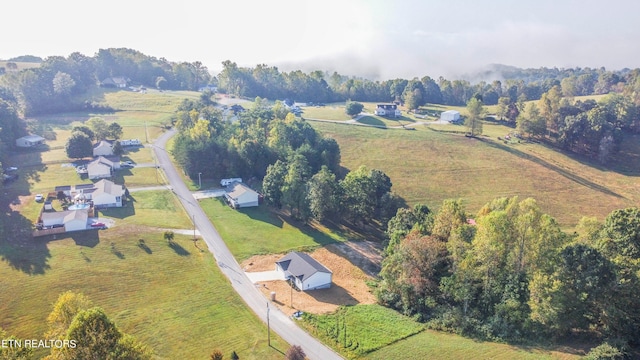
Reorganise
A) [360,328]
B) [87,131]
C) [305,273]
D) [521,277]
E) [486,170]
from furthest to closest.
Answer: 1. [87,131]
2. [486,170]
3. [305,273]
4. [360,328]
5. [521,277]

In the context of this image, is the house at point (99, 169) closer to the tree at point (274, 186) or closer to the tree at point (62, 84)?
the tree at point (274, 186)

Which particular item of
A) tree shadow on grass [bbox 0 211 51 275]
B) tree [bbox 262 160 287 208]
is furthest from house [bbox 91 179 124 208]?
tree [bbox 262 160 287 208]

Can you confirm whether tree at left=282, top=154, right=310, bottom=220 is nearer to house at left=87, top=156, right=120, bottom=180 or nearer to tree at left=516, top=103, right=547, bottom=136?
house at left=87, top=156, right=120, bottom=180

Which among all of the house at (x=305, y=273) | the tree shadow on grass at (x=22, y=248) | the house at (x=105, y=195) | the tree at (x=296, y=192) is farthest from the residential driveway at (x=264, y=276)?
the house at (x=105, y=195)

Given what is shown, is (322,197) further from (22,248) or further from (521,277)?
(22,248)

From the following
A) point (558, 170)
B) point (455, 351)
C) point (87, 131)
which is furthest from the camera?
point (87, 131)

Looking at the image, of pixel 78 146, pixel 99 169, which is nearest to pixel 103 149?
pixel 78 146

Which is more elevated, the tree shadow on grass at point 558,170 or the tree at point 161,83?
the tree at point 161,83
